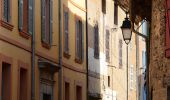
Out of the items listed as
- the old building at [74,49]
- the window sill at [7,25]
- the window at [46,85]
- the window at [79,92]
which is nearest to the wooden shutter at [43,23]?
the window at [46,85]

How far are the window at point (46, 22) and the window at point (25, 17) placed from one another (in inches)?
68.6

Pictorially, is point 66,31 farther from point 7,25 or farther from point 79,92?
point 7,25

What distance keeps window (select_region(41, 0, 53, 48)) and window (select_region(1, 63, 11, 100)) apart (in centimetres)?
432

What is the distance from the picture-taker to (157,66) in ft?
49.3

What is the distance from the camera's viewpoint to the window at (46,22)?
26.5 meters

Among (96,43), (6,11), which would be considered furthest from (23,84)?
(96,43)

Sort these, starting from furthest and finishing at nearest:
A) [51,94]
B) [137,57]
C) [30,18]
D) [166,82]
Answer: [137,57]
[51,94]
[30,18]
[166,82]

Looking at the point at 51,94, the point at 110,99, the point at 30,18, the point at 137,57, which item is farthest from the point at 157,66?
the point at 137,57

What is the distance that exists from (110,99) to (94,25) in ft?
15.6

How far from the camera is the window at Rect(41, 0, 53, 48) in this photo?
26516 millimetres

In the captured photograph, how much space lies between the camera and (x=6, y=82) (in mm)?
21844

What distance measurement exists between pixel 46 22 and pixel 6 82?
6.02 m

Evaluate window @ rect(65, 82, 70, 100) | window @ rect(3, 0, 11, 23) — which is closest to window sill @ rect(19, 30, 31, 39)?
window @ rect(3, 0, 11, 23)

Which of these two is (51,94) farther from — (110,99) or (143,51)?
(143,51)
